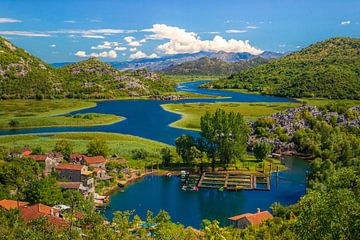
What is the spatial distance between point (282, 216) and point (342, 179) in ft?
57.5

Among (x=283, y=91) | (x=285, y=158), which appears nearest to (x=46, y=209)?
(x=285, y=158)

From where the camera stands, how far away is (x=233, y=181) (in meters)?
56.0

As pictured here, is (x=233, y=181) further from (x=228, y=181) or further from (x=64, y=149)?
(x=64, y=149)

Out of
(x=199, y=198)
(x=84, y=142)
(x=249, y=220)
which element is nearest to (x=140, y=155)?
(x=84, y=142)

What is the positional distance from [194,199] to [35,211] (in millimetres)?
20171

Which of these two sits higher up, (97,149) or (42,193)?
(97,149)

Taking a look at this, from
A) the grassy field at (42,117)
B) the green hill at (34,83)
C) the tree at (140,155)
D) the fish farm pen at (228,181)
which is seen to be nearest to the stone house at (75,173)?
the fish farm pen at (228,181)

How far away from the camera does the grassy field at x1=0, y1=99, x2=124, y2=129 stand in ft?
326

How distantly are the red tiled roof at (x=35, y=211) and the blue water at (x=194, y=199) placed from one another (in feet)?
24.2

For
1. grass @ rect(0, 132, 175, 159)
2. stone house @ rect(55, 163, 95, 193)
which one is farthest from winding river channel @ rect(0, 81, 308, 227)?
grass @ rect(0, 132, 175, 159)

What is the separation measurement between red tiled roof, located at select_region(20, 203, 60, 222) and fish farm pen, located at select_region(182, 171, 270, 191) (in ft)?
66.4

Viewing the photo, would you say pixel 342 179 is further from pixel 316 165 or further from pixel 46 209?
pixel 316 165

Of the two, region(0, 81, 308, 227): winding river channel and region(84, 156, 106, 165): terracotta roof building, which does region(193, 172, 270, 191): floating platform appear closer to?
region(0, 81, 308, 227): winding river channel

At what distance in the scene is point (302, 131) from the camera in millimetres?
78000
